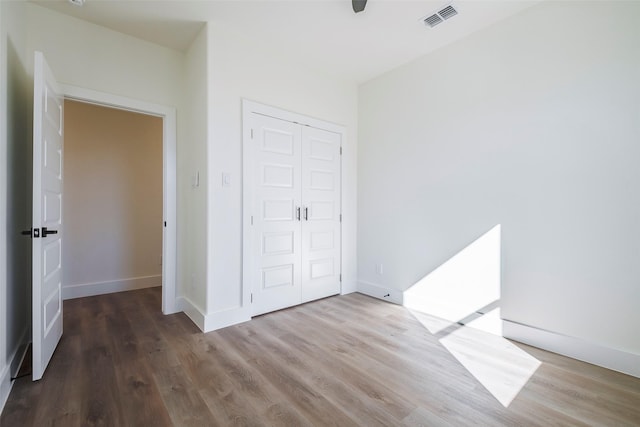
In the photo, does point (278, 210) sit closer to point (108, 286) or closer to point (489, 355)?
point (489, 355)

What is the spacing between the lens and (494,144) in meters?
2.74

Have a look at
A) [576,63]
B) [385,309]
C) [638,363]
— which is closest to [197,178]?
[385,309]

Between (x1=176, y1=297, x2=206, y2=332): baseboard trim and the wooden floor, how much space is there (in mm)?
89

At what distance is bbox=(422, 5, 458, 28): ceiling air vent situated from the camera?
2524 mm

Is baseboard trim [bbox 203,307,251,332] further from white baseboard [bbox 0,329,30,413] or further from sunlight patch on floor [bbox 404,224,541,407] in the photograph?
sunlight patch on floor [bbox 404,224,541,407]

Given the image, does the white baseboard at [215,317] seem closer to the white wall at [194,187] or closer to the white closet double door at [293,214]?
the white wall at [194,187]

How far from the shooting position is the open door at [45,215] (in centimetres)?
186

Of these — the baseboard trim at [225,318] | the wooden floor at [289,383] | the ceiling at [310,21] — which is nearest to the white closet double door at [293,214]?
the baseboard trim at [225,318]

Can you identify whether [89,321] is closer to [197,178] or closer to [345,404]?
[197,178]

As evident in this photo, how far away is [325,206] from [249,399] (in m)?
2.37

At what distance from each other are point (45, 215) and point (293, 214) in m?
2.11

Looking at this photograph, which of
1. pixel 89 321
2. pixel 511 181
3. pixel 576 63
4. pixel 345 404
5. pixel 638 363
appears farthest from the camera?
pixel 89 321

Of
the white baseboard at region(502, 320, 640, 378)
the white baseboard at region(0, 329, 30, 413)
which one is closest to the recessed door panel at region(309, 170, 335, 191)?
the white baseboard at region(502, 320, 640, 378)

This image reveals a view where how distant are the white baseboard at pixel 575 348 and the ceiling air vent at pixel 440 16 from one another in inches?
111
